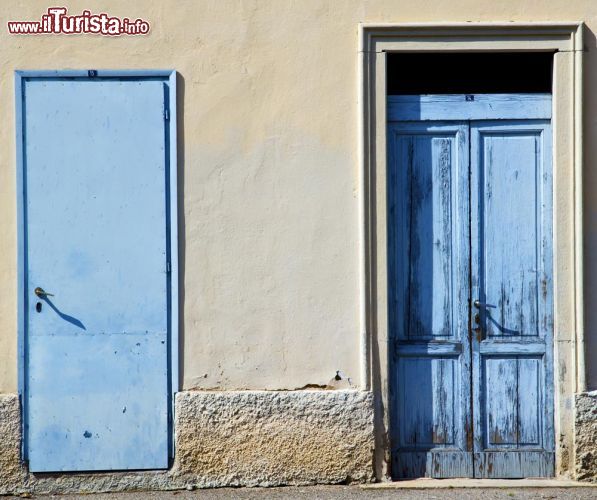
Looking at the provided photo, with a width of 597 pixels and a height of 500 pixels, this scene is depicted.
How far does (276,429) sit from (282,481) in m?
0.36

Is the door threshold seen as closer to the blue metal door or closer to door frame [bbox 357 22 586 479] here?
door frame [bbox 357 22 586 479]

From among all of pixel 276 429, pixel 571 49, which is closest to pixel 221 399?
pixel 276 429

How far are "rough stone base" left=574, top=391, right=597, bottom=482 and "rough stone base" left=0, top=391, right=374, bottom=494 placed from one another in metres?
1.38

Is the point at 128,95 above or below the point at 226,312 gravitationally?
above

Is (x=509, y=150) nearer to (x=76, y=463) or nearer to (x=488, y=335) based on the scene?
(x=488, y=335)

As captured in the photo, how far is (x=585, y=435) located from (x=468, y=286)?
1248 mm

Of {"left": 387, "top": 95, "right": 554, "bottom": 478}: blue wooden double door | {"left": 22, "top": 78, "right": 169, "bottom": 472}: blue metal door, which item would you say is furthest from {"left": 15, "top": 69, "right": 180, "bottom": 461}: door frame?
{"left": 387, "top": 95, "right": 554, "bottom": 478}: blue wooden double door

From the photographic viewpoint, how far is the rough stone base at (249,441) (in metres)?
5.91

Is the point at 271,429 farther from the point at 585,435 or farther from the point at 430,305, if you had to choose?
the point at 585,435

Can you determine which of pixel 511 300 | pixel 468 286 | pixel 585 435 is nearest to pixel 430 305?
pixel 468 286

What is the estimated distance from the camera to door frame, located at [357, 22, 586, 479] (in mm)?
5910

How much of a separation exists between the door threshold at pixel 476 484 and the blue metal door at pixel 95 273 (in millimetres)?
1560

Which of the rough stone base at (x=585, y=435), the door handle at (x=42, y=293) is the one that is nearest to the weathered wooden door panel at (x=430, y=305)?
the rough stone base at (x=585, y=435)

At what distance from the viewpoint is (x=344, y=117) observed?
5.94 metres
